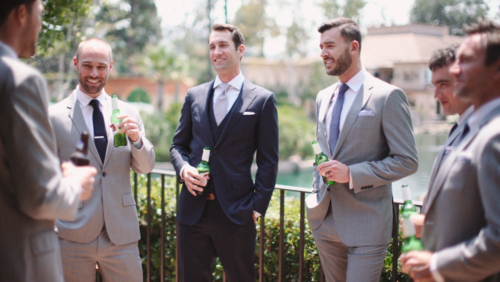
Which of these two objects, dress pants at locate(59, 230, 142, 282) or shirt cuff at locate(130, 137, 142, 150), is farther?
shirt cuff at locate(130, 137, 142, 150)

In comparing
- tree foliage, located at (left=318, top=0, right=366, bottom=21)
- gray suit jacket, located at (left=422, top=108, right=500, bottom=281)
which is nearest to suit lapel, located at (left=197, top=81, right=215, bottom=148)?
gray suit jacket, located at (left=422, top=108, right=500, bottom=281)

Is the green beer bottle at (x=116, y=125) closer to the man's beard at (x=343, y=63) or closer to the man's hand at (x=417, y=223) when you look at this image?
the man's beard at (x=343, y=63)

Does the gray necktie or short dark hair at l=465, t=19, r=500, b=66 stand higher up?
short dark hair at l=465, t=19, r=500, b=66

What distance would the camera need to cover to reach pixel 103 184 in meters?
2.71

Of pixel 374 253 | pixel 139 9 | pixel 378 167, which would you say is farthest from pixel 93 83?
pixel 139 9

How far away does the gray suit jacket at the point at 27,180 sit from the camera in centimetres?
152

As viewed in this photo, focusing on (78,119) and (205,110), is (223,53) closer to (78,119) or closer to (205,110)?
(205,110)

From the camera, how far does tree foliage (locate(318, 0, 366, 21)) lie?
81.1 feet

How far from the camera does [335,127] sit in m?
2.71

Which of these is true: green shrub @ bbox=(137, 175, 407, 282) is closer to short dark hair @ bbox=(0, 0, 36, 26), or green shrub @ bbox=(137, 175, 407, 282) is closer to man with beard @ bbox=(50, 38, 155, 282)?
man with beard @ bbox=(50, 38, 155, 282)

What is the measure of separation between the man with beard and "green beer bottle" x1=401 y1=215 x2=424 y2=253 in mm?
1683

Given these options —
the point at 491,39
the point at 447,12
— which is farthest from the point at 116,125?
the point at 447,12

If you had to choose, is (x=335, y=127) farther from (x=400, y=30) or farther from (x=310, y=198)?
(x=400, y=30)

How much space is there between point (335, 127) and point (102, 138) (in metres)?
1.50
